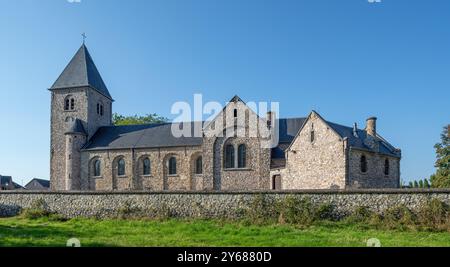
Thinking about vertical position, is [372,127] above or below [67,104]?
below

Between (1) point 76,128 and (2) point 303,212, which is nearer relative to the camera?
(2) point 303,212

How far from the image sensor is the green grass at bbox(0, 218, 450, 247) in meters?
12.5

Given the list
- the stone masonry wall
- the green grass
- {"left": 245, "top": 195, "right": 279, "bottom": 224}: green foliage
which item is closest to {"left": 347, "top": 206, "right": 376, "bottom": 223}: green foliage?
the green grass

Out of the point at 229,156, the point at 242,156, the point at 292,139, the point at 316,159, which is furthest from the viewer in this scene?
the point at 292,139

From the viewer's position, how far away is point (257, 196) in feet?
63.6

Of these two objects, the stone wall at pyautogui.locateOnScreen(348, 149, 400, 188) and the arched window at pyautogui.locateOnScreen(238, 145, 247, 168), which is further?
the arched window at pyautogui.locateOnScreen(238, 145, 247, 168)

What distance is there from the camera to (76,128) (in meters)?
39.6

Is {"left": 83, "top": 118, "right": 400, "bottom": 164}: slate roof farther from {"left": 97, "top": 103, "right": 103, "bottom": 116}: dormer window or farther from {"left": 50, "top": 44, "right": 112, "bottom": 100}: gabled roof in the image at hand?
{"left": 50, "top": 44, "right": 112, "bottom": 100}: gabled roof

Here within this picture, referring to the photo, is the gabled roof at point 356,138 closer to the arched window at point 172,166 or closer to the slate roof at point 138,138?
the slate roof at point 138,138

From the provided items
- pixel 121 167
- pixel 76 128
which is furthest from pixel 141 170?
pixel 76 128

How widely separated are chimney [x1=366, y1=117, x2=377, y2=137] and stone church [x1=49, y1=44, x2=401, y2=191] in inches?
3.0

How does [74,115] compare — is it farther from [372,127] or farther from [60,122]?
[372,127]

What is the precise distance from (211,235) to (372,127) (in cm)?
2030

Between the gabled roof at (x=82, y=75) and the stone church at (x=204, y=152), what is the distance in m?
0.13
